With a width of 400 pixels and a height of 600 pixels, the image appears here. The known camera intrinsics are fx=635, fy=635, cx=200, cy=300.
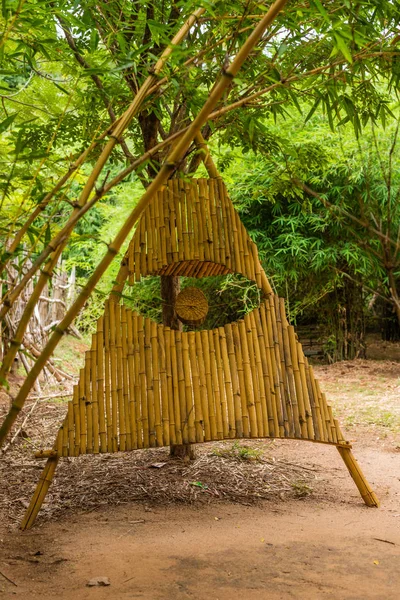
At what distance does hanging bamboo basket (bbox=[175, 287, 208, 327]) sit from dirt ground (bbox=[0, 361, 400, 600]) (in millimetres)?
859

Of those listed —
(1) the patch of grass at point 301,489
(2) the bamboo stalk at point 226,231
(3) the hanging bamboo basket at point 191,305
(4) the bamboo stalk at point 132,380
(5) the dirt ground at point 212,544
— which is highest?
(2) the bamboo stalk at point 226,231

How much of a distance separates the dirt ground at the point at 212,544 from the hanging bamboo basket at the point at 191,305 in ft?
2.82

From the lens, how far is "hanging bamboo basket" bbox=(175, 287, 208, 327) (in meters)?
2.98

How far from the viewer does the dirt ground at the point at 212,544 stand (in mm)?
1960

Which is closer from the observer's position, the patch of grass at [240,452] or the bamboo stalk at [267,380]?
the bamboo stalk at [267,380]

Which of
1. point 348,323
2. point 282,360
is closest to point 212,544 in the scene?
point 282,360

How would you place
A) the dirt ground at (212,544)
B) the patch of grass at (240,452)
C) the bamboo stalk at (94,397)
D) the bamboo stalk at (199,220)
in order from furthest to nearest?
1. the patch of grass at (240,452)
2. the bamboo stalk at (199,220)
3. the bamboo stalk at (94,397)
4. the dirt ground at (212,544)

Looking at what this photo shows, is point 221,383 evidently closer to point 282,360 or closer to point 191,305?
point 282,360

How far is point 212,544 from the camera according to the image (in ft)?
7.77

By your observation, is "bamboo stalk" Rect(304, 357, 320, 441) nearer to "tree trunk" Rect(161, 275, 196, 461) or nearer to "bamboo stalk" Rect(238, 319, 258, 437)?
"bamboo stalk" Rect(238, 319, 258, 437)

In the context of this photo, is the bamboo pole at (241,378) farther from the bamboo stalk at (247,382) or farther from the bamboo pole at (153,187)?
the bamboo pole at (153,187)

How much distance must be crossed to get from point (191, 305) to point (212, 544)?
1.08 m

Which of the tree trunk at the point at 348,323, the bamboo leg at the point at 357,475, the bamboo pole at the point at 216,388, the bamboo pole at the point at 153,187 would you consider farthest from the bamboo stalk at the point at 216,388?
the tree trunk at the point at 348,323

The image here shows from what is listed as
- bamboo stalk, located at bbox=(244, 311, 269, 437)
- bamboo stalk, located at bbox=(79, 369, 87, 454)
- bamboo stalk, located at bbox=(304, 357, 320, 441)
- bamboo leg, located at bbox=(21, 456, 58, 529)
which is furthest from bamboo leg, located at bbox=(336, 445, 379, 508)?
bamboo leg, located at bbox=(21, 456, 58, 529)
